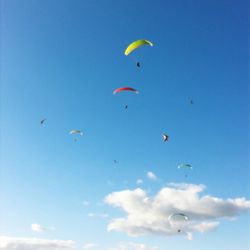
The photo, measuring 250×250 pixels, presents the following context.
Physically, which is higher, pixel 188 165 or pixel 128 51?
pixel 128 51

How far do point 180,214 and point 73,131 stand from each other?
18320 millimetres

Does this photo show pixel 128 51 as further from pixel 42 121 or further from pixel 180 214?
pixel 180 214

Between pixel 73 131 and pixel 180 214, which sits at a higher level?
pixel 73 131

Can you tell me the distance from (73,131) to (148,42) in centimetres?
1940

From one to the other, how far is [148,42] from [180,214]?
78.4 ft

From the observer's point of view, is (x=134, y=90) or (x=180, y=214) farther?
(x=180, y=214)

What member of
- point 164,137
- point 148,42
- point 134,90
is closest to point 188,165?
point 164,137

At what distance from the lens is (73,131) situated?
65.9 metres

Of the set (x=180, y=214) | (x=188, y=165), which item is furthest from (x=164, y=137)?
(x=180, y=214)

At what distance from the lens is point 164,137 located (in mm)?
63625

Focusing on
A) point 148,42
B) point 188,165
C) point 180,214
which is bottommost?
point 180,214

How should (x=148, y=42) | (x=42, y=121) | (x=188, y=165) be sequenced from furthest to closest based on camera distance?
(x=188, y=165)
(x=42, y=121)
(x=148, y=42)

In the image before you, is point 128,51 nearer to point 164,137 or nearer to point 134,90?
point 134,90

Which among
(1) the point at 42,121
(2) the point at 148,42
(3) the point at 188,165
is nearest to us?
(2) the point at 148,42
